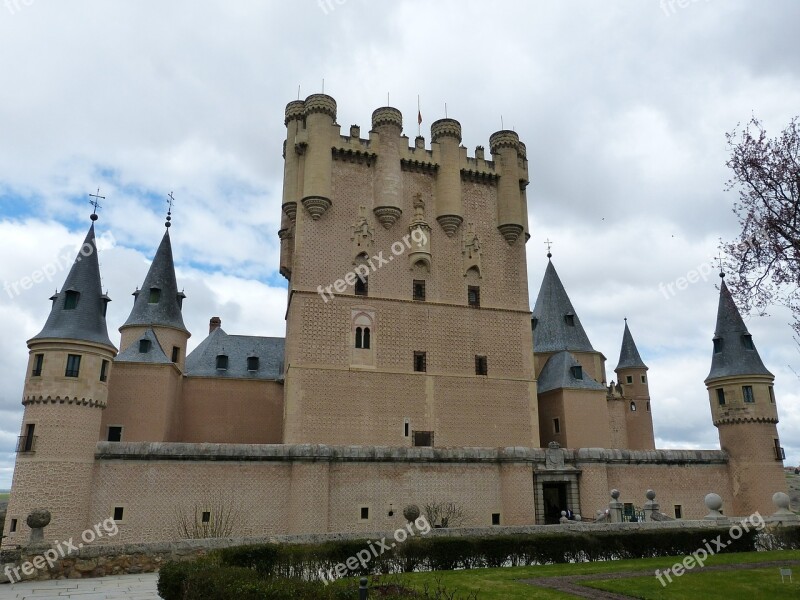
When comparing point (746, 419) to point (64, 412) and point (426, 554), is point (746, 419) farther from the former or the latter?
point (64, 412)

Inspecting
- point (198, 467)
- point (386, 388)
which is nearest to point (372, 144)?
point (386, 388)

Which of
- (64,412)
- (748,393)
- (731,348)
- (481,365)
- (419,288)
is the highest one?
(419,288)

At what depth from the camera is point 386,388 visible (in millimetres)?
28672

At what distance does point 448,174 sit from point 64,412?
21181 mm

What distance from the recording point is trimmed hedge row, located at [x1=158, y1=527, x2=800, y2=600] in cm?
1042

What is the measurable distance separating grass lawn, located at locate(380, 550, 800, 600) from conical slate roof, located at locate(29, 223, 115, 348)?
15.7 meters

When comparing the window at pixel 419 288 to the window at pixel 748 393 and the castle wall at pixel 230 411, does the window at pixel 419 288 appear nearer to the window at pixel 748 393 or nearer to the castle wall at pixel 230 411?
the castle wall at pixel 230 411

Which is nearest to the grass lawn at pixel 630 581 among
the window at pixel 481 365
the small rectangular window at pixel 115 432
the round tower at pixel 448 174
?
the window at pixel 481 365

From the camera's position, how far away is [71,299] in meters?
23.0

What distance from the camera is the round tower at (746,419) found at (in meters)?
27.1

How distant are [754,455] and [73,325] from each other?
29.8m

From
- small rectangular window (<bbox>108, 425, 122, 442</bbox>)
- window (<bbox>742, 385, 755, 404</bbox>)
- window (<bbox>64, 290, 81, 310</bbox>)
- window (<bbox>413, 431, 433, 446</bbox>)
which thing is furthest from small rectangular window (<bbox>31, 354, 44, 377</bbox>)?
window (<bbox>742, 385, 755, 404</bbox>)

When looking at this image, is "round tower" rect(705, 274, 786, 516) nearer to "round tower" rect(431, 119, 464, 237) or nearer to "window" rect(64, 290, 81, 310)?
"round tower" rect(431, 119, 464, 237)

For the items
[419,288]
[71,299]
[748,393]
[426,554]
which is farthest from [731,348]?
[71,299]
